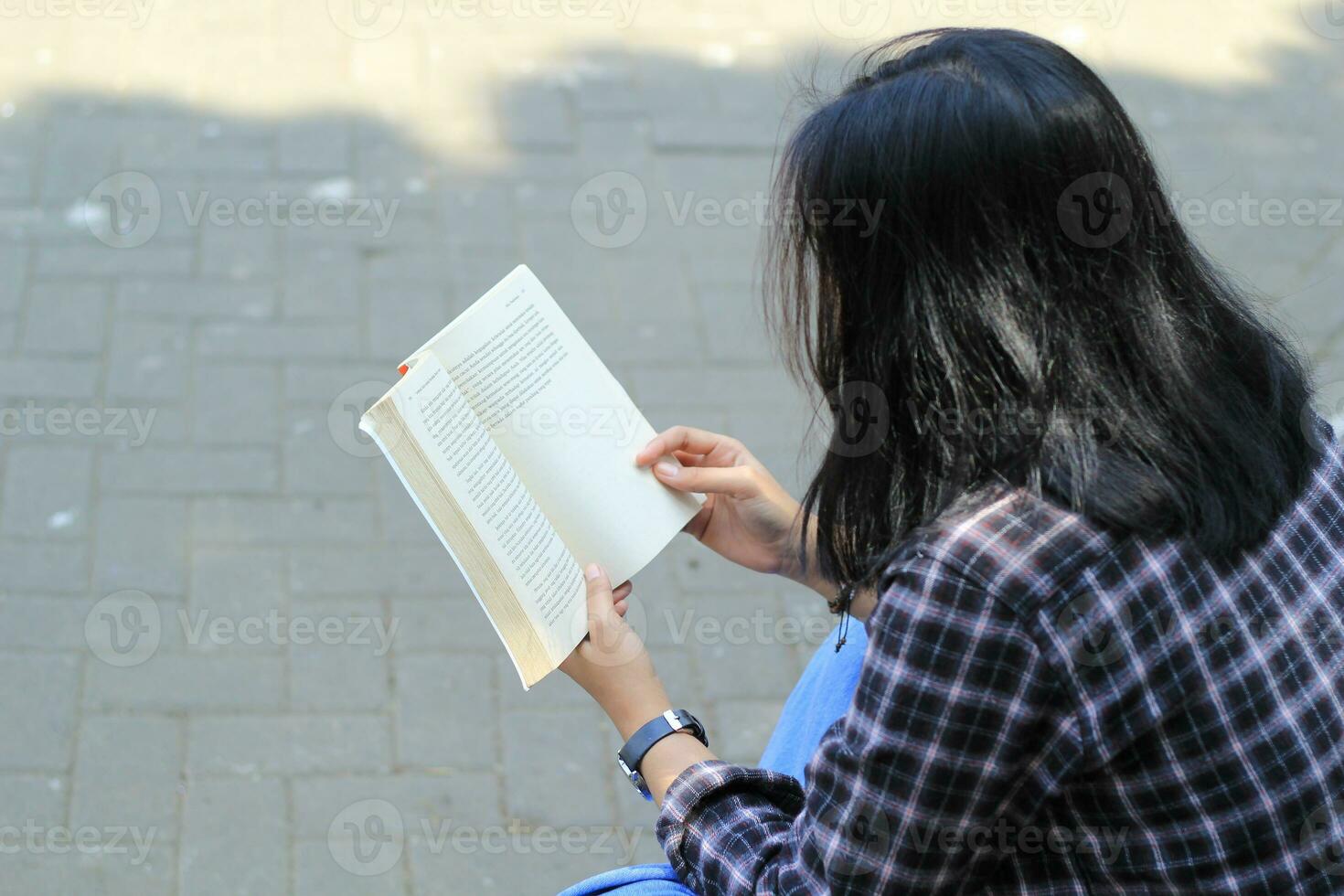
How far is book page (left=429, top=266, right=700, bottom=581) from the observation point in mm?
1718

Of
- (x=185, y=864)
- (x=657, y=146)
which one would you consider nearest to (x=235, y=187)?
(x=657, y=146)

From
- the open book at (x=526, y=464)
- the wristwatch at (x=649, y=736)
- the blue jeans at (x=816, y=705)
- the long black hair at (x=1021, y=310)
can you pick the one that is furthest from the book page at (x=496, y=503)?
the long black hair at (x=1021, y=310)

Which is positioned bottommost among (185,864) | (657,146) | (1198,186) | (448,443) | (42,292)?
(185,864)

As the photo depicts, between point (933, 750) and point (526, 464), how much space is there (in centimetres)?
71

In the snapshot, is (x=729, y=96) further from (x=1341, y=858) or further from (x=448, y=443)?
(x=1341, y=858)

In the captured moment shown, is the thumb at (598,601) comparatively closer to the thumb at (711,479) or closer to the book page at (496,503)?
the book page at (496,503)

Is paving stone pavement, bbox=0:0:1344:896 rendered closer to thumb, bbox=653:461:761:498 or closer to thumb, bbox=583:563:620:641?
thumb, bbox=653:461:761:498

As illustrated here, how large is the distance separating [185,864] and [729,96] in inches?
110

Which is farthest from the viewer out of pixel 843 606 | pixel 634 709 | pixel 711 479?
pixel 711 479

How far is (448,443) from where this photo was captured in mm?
1596

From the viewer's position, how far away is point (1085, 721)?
1.19 metres

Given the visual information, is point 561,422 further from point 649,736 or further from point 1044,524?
point 1044,524

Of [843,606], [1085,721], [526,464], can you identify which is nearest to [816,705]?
[843,606]

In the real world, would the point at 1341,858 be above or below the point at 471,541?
above
